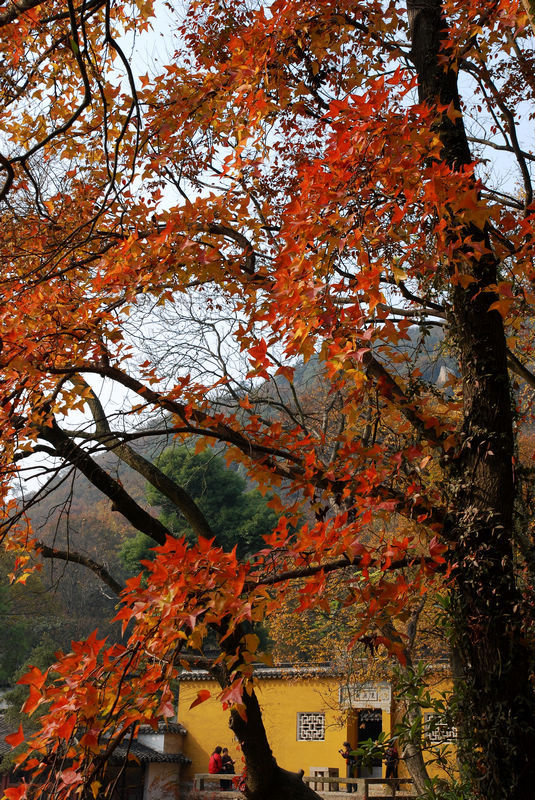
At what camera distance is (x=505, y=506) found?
325cm

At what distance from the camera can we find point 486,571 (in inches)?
122

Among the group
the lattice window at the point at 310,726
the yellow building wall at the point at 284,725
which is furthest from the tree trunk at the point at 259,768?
the lattice window at the point at 310,726

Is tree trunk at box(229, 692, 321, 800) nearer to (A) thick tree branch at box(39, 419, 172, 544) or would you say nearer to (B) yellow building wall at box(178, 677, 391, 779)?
(A) thick tree branch at box(39, 419, 172, 544)

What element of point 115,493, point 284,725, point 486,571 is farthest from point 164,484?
point 284,725

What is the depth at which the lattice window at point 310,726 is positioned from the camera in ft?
48.6

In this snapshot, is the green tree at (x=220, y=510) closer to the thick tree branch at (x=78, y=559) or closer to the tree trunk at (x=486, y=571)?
the thick tree branch at (x=78, y=559)

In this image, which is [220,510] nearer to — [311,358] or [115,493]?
[115,493]

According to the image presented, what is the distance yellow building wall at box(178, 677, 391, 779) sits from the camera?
47.5ft

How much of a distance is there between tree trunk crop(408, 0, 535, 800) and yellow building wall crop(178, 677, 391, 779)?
1143cm

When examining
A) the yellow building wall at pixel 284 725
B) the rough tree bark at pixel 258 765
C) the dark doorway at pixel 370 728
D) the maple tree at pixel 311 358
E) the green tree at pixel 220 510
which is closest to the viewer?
the maple tree at pixel 311 358

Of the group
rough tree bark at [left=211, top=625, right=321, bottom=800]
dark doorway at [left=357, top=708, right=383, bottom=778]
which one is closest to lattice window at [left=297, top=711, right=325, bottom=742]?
dark doorway at [left=357, top=708, right=383, bottom=778]

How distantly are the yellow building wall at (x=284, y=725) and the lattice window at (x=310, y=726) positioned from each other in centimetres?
8

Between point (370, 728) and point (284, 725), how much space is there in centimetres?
258

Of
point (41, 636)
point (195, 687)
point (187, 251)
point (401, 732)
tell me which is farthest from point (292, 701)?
point (187, 251)
